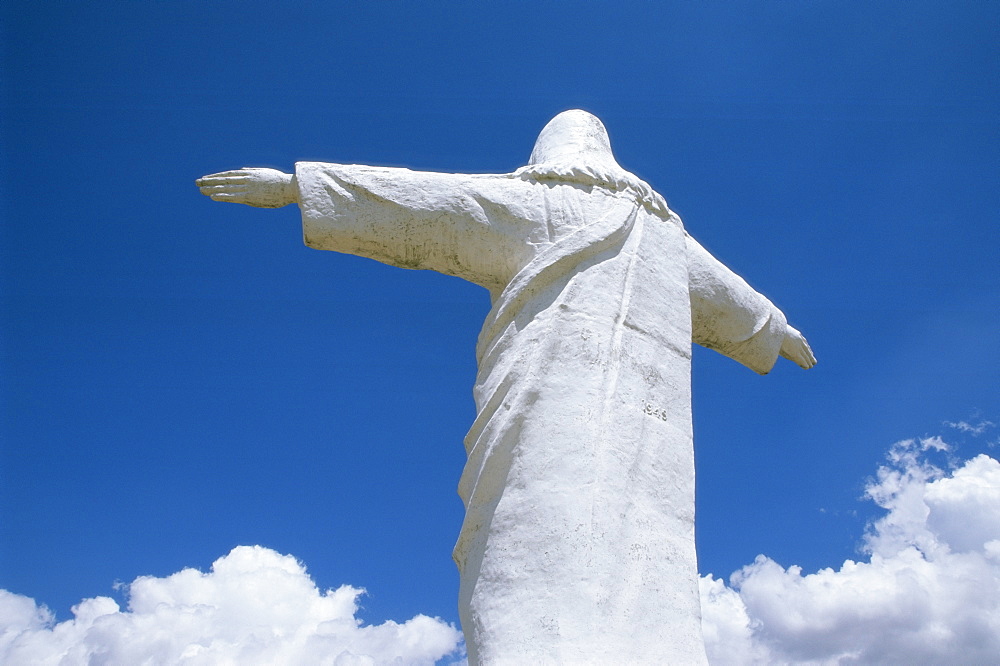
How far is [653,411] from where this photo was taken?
14.6 feet

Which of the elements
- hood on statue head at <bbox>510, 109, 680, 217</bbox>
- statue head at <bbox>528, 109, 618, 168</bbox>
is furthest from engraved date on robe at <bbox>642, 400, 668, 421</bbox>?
statue head at <bbox>528, 109, 618, 168</bbox>

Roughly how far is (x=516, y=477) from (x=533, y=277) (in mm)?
1161

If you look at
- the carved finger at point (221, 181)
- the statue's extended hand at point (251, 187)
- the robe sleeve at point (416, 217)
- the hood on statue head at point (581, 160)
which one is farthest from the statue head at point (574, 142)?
the carved finger at point (221, 181)

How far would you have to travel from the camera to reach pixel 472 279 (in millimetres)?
5074

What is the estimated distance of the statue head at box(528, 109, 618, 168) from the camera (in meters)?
5.57

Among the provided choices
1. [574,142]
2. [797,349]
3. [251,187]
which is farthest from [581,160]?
[797,349]

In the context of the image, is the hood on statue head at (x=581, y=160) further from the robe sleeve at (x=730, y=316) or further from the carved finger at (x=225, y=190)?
the carved finger at (x=225, y=190)

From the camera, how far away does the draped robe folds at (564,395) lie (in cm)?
371

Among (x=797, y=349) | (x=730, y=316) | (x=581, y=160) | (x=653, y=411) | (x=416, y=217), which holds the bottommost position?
(x=653, y=411)

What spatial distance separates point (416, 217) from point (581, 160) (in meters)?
1.23

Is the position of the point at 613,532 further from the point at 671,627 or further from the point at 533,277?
the point at 533,277

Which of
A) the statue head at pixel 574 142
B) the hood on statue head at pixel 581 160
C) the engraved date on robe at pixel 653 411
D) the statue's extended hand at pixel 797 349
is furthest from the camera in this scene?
the statue's extended hand at pixel 797 349

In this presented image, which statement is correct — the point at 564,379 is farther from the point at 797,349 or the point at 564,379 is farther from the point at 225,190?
the point at 797,349

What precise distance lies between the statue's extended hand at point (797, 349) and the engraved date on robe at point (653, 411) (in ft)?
7.38
